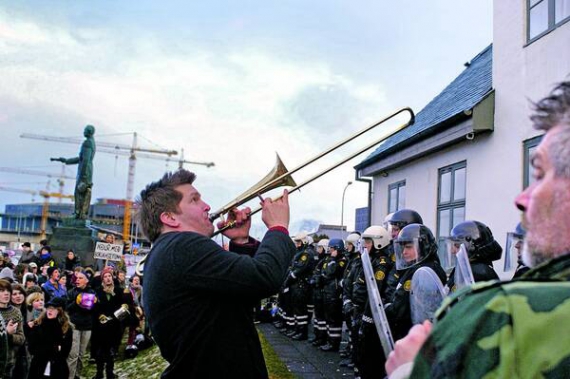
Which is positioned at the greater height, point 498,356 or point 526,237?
point 526,237

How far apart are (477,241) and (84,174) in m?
15.9

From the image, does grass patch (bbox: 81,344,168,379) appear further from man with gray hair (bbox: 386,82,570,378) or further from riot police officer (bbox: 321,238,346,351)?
man with gray hair (bbox: 386,82,570,378)

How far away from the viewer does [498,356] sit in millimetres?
1062

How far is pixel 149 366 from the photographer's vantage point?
404 inches

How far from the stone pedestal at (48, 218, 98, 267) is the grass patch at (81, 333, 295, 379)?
24.1 ft

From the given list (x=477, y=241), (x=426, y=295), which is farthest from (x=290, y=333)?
(x=426, y=295)

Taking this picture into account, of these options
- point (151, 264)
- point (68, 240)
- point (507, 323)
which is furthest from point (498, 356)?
point (68, 240)

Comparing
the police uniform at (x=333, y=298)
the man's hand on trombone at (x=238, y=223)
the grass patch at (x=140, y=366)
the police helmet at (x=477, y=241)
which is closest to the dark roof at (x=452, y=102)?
the police uniform at (x=333, y=298)

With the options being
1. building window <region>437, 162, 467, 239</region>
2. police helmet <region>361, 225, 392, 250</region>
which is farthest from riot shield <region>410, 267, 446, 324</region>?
building window <region>437, 162, 467, 239</region>

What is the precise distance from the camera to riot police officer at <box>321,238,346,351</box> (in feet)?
36.7

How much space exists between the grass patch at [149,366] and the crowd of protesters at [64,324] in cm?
31

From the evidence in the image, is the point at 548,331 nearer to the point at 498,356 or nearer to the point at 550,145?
the point at 498,356

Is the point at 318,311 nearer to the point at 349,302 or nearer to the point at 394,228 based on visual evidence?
the point at 349,302

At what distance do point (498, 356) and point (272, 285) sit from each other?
156 cm
